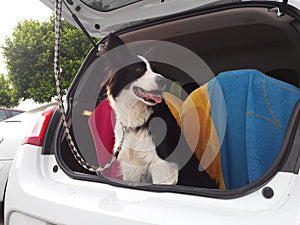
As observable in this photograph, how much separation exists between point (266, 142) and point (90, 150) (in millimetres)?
1274

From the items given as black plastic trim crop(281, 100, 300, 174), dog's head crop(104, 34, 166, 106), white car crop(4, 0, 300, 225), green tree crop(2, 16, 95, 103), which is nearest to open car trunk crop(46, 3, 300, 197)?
white car crop(4, 0, 300, 225)

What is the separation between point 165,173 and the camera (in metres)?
1.74

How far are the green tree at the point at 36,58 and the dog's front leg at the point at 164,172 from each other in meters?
15.0

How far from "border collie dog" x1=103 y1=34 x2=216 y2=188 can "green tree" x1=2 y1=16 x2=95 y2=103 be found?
1461 cm

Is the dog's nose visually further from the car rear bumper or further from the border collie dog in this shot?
the car rear bumper

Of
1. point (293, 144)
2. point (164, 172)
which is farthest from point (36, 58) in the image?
point (293, 144)

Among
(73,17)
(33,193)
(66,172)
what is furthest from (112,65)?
(33,193)

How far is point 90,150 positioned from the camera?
6.77 feet

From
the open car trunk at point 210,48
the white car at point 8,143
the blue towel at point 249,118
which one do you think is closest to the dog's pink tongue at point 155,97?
the open car trunk at point 210,48

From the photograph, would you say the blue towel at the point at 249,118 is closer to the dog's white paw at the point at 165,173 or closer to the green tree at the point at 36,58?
the dog's white paw at the point at 165,173

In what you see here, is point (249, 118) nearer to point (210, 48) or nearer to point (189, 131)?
point (189, 131)

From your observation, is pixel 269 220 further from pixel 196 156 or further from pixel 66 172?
pixel 66 172

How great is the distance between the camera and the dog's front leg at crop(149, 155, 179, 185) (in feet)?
5.66

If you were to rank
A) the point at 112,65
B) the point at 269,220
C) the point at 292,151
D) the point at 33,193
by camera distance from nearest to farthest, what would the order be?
the point at 269,220, the point at 292,151, the point at 33,193, the point at 112,65
